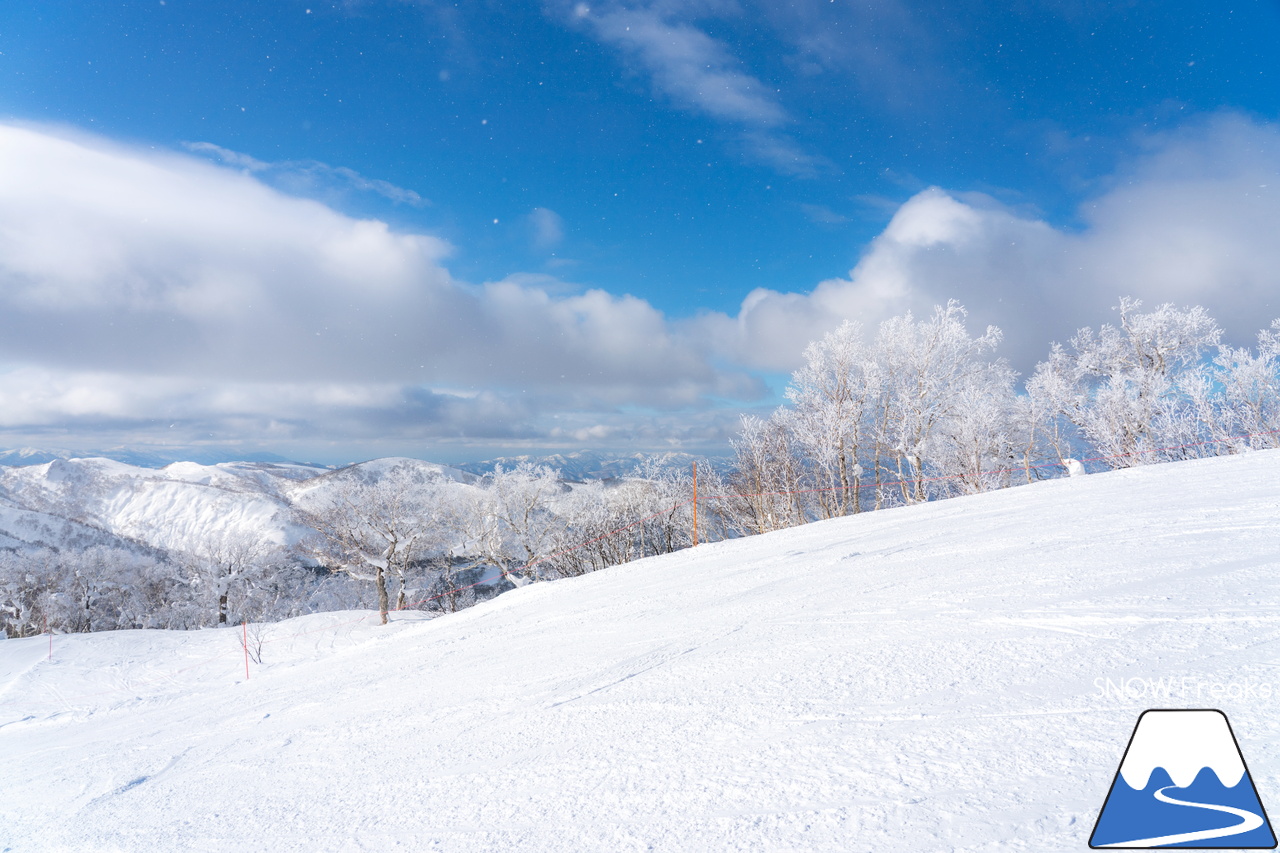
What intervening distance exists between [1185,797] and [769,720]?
Result: 170 cm

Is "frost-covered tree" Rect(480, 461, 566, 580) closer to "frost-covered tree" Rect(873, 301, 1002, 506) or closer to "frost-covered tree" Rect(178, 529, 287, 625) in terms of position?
"frost-covered tree" Rect(873, 301, 1002, 506)

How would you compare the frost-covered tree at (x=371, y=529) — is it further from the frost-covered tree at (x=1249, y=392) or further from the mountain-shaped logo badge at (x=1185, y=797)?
the frost-covered tree at (x=1249, y=392)

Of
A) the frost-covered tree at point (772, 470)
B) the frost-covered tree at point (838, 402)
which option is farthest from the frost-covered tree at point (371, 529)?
the frost-covered tree at point (838, 402)

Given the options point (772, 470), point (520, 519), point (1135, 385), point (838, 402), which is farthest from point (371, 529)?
point (1135, 385)

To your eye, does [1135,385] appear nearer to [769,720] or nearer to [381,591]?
[769,720]

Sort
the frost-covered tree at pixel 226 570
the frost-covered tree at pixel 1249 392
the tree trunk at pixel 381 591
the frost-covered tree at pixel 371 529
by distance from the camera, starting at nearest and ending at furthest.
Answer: the frost-covered tree at pixel 1249 392
the tree trunk at pixel 381 591
the frost-covered tree at pixel 371 529
the frost-covered tree at pixel 226 570

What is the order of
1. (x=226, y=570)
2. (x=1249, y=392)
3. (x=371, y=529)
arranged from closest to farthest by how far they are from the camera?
(x=1249, y=392) < (x=371, y=529) < (x=226, y=570)

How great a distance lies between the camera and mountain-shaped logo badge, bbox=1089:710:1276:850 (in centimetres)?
172

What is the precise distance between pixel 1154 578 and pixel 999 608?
1.37m

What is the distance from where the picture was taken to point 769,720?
10.0 ft

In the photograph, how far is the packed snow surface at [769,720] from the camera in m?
2.24

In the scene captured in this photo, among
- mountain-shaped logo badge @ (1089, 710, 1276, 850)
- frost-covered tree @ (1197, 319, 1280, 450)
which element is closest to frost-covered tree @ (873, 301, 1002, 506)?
frost-covered tree @ (1197, 319, 1280, 450)

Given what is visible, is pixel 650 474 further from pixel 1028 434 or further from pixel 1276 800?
pixel 1276 800

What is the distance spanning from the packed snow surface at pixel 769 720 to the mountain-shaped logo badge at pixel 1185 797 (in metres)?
0.09
